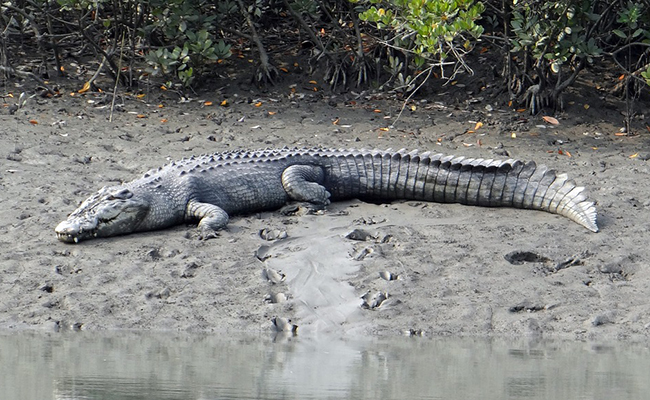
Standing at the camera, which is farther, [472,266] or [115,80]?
[115,80]

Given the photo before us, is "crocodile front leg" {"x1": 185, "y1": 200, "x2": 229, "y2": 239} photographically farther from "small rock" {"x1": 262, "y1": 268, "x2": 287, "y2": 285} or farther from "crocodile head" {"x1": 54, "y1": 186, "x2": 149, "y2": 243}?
"small rock" {"x1": 262, "y1": 268, "x2": 287, "y2": 285}

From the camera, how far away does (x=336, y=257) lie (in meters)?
6.85

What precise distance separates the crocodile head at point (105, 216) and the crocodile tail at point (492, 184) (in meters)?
2.10

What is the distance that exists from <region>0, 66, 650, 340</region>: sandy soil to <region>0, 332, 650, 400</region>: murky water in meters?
0.31

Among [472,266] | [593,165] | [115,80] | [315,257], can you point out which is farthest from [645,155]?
[115,80]

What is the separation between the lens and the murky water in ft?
15.0

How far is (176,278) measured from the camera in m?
6.63

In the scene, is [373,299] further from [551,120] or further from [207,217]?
[551,120]

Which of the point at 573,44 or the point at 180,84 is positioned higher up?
the point at 573,44

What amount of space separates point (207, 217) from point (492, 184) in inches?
85.2

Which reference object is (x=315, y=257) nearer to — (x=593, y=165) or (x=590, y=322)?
(x=590, y=322)

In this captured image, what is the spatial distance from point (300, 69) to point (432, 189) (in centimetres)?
395

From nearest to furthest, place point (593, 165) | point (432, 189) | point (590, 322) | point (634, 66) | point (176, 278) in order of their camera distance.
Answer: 1. point (590, 322)
2. point (176, 278)
3. point (432, 189)
4. point (593, 165)
5. point (634, 66)

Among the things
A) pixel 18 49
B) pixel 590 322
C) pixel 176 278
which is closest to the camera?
pixel 590 322
